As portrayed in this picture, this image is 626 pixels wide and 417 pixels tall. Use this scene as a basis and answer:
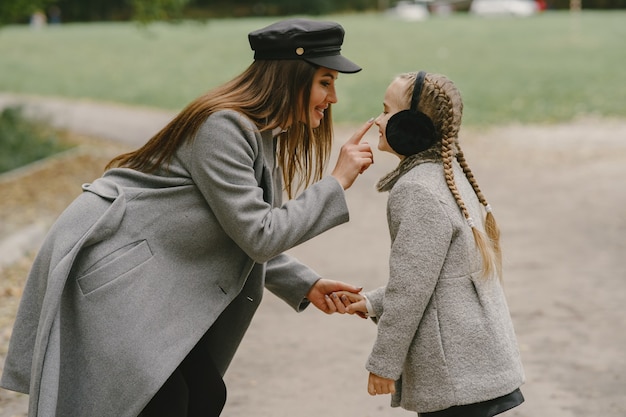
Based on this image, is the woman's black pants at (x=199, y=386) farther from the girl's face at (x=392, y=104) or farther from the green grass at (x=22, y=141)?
the green grass at (x=22, y=141)

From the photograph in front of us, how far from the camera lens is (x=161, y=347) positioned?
10.1 ft

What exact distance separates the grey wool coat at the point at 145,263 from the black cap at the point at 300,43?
25 centimetres

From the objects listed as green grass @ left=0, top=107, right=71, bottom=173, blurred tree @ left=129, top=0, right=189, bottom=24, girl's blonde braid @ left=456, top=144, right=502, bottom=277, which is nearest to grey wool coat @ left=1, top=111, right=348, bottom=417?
girl's blonde braid @ left=456, top=144, right=502, bottom=277

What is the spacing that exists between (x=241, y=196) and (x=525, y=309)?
12.9 ft

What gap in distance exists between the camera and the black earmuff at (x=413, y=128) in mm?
3111

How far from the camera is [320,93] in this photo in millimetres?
3180

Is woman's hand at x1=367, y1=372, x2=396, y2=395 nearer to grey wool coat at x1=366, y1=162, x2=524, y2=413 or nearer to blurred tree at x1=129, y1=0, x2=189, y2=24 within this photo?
grey wool coat at x1=366, y1=162, x2=524, y2=413

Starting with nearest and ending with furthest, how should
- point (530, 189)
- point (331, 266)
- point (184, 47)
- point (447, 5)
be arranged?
point (331, 266), point (530, 189), point (184, 47), point (447, 5)

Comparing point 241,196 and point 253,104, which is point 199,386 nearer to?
point 241,196

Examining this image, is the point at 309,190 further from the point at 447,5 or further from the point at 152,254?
the point at 447,5

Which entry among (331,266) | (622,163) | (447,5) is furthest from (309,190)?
(447,5)

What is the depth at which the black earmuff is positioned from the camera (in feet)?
10.2

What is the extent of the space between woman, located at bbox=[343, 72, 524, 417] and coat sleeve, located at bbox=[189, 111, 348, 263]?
1.00 ft

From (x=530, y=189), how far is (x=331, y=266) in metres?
4.30
